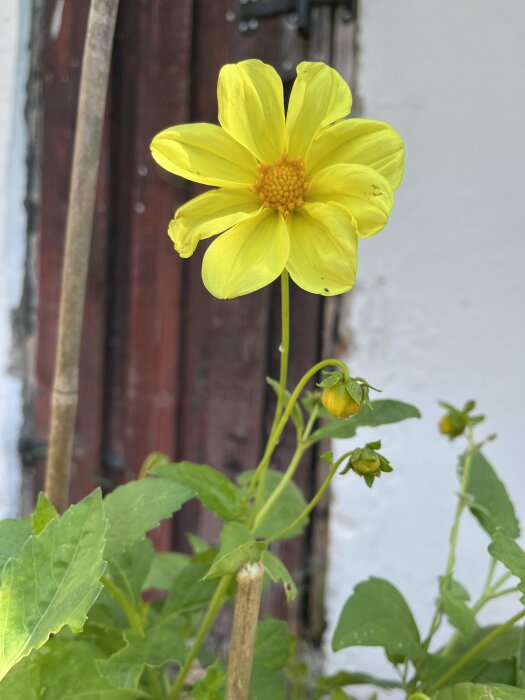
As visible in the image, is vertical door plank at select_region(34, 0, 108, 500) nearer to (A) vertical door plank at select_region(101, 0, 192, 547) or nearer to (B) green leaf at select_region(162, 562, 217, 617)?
(A) vertical door plank at select_region(101, 0, 192, 547)

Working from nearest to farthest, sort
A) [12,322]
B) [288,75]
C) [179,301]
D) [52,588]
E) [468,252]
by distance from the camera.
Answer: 1. [52,588]
2. [468,252]
3. [288,75]
4. [179,301]
5. [12,322]

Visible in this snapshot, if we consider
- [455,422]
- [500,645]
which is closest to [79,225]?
[455,422]

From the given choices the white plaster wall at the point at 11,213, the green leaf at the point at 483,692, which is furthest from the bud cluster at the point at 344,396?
the white plaster wall at the point at 11,213

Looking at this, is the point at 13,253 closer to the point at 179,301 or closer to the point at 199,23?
the point at 179,301

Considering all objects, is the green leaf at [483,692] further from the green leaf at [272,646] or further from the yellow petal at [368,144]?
the yellow petal at [368,144]

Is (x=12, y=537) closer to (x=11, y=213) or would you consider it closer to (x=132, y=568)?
(x=132, y=568)

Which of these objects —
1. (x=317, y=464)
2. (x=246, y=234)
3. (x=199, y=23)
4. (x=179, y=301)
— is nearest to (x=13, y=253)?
(x=179, y=301)
